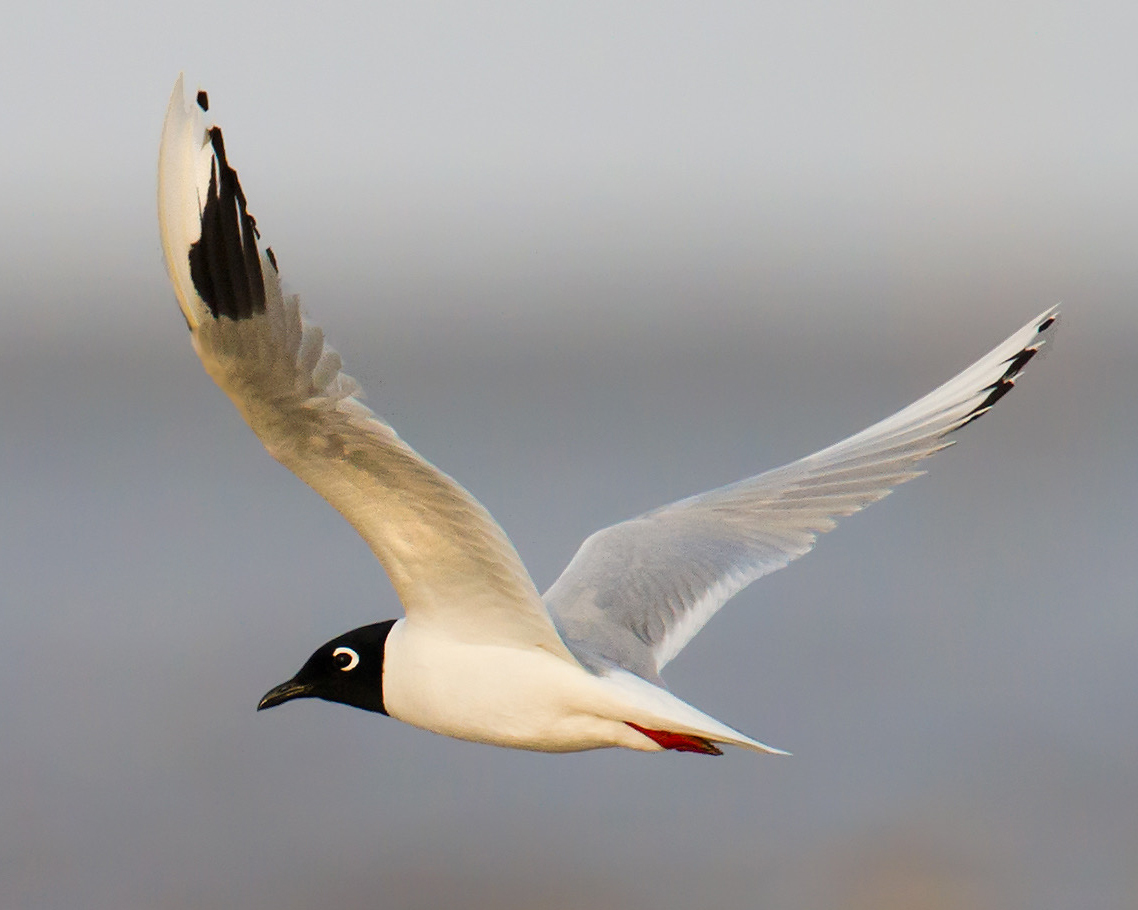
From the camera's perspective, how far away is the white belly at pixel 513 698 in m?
3.79

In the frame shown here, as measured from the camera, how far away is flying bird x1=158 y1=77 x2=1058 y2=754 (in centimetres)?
317

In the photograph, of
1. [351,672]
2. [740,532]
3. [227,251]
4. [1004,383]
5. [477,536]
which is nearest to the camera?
[227,251]

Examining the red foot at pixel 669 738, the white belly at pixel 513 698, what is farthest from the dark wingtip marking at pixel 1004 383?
the white belly at pixel 513 698

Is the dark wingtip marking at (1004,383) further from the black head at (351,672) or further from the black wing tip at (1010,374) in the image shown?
the black head at (351,672)

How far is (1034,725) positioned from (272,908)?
408cm

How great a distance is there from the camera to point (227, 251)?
3.15 m

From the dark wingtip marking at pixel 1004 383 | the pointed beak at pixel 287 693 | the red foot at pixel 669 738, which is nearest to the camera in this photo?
the red foot at pixel 669 738

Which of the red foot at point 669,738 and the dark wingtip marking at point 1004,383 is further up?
the dark wingtip marking at point 1004,383

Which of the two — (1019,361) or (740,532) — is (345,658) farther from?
(1019,361)

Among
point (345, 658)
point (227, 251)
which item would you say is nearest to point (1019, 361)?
point (345, 658)

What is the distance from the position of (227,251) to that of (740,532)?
212 centimetres

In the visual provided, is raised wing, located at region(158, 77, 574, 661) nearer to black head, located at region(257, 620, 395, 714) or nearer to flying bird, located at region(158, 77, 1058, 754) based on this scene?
flying bird, located at region(158, 77, 1058, 754)

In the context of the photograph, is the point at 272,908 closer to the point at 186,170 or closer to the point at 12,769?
the point at 12,769

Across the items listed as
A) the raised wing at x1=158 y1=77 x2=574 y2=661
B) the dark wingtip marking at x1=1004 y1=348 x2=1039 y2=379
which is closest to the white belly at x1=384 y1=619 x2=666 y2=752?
the raised wing at x1=158 y1=77 x2=574 y2=661
